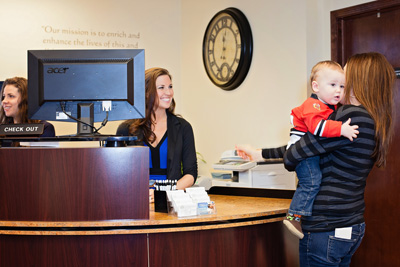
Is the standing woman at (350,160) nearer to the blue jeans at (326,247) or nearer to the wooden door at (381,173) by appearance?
the blue jeans at (326,247)

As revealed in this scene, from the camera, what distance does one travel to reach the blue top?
9.40 ft

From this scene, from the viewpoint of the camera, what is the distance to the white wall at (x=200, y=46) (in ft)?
13.3

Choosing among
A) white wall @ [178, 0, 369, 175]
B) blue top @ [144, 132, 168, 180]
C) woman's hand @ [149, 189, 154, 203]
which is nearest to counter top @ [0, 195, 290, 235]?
woman's hand @ [149, 189, 154, 203]

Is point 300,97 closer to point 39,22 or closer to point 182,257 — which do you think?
point 182,257

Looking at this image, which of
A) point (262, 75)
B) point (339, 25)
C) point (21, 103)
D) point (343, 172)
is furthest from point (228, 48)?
point (343, 172)

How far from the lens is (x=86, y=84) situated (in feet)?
7.57

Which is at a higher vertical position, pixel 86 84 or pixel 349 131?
pixel 86 84

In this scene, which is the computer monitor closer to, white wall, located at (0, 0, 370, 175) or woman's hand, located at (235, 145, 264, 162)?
woman's hand, located at (235, 145, 264, 162)

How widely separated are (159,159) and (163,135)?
0.50ft

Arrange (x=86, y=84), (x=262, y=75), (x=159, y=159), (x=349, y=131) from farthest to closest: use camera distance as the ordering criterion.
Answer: (x=262, y=75) → (x=159, y=159) → (x=86, y=84) → (x=349, y=131)

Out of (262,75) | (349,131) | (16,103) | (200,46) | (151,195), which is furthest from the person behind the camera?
(200,46)

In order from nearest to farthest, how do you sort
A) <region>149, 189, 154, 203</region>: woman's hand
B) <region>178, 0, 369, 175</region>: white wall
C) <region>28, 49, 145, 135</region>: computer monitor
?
<region>28, 49, 145, 135</region>: computer monitor < <region>149, 189, 154, 203</region>: woman's hand < <region>178, 0, 369, 175</region>: white wall

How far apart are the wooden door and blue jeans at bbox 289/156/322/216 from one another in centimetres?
185

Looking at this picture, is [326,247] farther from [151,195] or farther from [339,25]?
[339,25]
